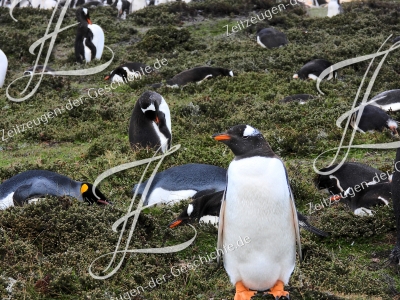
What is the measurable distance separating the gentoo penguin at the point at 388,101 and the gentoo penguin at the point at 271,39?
601 centimetres

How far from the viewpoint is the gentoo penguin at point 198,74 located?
1308 cm

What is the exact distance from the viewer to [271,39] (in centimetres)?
1655

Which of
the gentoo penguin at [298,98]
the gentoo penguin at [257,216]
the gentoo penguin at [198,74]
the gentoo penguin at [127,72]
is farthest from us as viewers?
the gentoo penguin at [127,72]

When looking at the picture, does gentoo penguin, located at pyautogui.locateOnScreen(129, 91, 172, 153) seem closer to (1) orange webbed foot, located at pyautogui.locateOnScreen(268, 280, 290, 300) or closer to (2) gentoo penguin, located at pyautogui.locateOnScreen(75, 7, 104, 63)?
(1) orange webbed foot, located at pyautogui.locateOnScreen(268, 280, 290, 300)

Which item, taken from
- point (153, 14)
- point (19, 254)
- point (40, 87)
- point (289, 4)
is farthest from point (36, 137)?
point (289, 4)

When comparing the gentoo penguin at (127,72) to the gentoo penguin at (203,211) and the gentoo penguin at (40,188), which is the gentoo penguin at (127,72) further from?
the gentoo penguin at (203,211)

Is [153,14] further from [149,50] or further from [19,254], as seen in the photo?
[19,254]

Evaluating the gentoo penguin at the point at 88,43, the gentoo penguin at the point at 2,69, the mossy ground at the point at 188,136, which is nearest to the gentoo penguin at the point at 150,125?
the mossy ground at the point at 188,136

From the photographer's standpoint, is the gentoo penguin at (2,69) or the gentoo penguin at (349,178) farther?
the gentoo penguin at (2,69)

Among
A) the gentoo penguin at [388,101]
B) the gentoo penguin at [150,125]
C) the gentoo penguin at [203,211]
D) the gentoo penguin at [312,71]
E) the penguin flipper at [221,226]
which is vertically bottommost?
the gentoo penguin at [312,71]

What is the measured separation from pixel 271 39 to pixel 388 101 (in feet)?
21.2

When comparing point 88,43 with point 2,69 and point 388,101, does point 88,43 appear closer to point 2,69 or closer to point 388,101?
point 2,69

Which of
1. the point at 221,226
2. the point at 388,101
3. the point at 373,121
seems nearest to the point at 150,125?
the point at 373,121

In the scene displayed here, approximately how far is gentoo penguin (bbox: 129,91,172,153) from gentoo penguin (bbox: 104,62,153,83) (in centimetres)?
451
